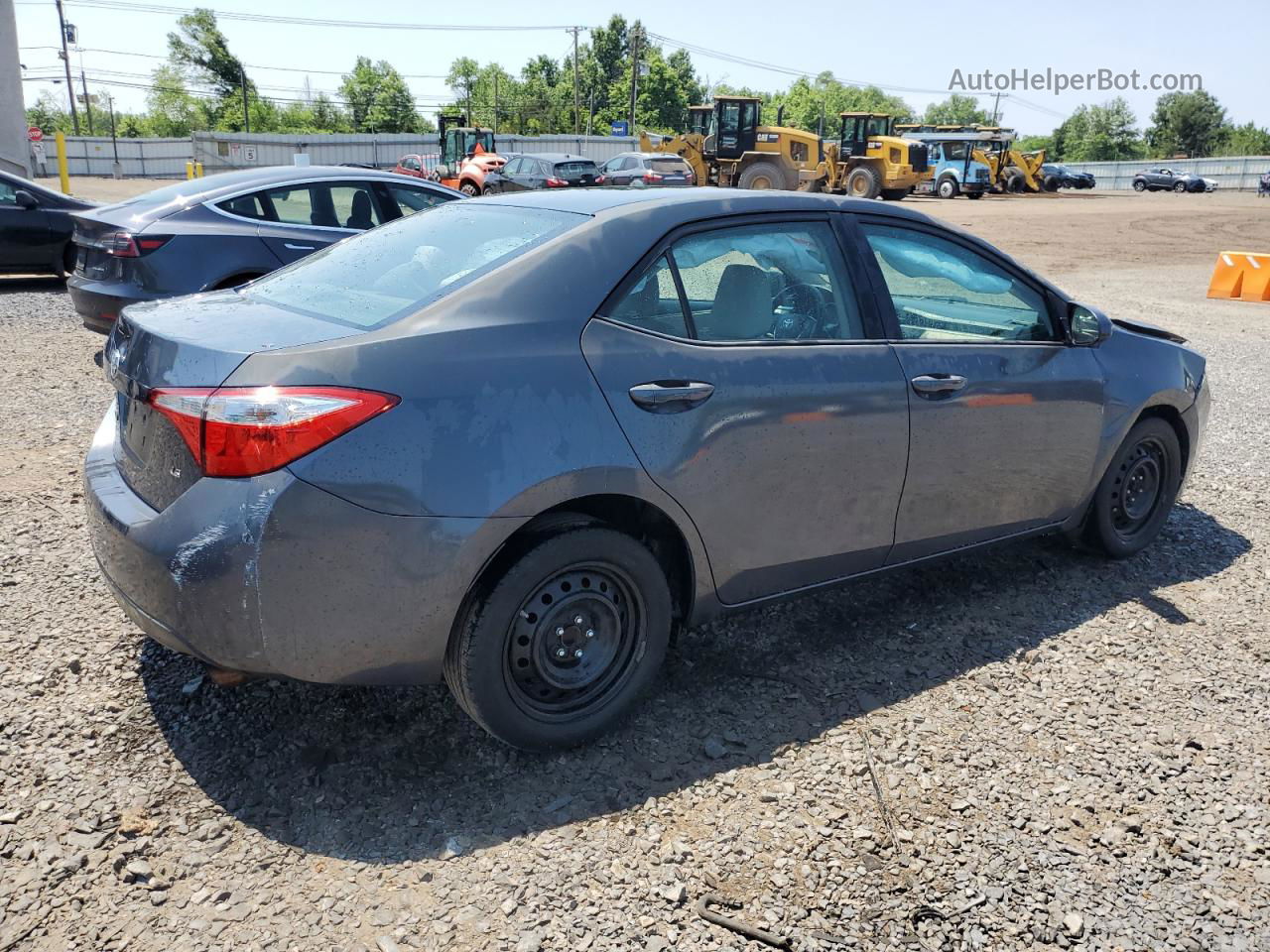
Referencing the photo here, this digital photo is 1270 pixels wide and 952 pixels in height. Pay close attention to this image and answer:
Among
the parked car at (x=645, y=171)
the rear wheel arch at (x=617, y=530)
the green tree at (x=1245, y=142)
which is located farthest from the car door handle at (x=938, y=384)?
the green tree at (x=1245, y=142)

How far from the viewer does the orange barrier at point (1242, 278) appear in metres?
14.5

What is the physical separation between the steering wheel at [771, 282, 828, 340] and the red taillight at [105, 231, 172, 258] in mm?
5505

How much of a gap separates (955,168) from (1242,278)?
102ft

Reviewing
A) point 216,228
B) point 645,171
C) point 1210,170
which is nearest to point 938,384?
point 216,228

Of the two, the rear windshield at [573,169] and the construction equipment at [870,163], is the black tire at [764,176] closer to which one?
A: the construction equipment at [870,163]

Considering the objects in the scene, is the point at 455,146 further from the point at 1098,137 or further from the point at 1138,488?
the point at 1098,137

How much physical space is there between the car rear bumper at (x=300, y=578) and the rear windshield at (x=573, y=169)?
27.1 metres

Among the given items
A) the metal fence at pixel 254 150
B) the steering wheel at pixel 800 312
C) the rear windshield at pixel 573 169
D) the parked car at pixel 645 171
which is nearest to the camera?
the steering wheel at pixel 800 312

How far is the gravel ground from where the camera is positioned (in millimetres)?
2398

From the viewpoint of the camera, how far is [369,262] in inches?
134

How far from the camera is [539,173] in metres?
28.1

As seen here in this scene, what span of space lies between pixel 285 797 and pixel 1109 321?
3.72m

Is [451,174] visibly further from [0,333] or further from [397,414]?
[397,414]

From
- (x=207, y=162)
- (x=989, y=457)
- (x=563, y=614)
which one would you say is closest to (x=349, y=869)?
(x=563, y=614)
